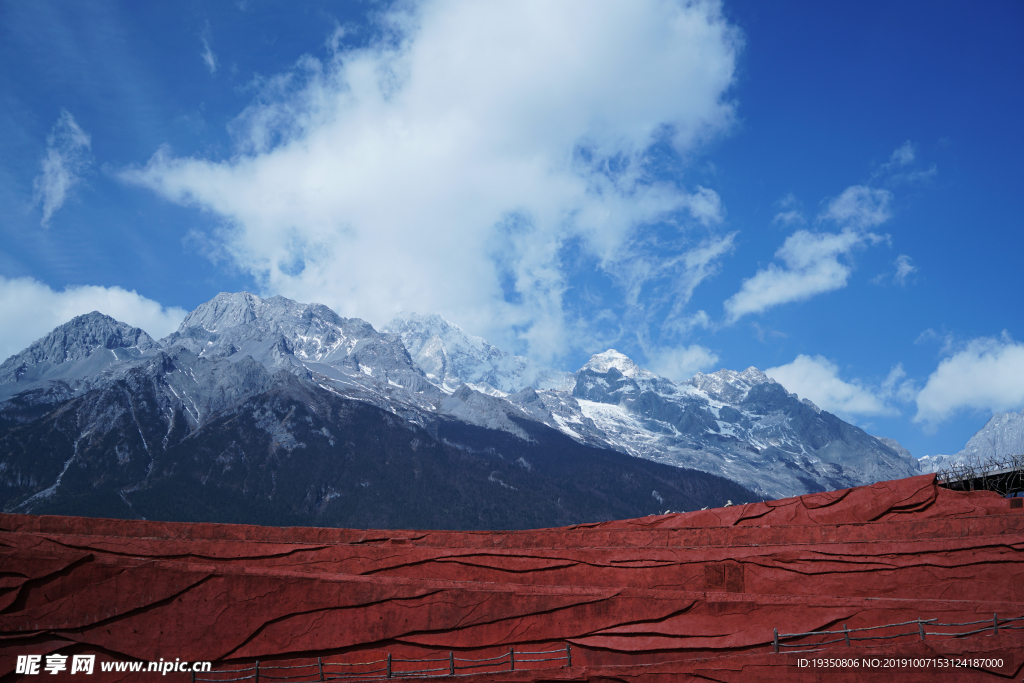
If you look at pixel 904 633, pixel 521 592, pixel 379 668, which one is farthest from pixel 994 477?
pixel 379 668

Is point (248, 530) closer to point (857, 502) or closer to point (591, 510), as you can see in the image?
point (857, 502)

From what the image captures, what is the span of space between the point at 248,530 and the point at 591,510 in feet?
602

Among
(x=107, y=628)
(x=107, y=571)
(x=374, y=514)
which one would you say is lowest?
(x=107, y=628)

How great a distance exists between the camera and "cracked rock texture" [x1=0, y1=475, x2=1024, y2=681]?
762 inches

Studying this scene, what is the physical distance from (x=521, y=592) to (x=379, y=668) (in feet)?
15.2

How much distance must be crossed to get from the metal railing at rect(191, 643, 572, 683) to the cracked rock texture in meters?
0.27

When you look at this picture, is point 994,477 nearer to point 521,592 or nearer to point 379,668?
point 521,592

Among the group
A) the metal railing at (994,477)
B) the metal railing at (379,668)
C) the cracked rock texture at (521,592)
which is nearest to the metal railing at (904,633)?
the cracked rock texture at (521,592)

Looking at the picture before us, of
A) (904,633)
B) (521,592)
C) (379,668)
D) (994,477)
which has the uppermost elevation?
(994,477)

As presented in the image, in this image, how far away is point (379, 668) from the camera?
19891 millimetres

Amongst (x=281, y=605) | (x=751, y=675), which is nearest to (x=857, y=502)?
(x=751, y=675)

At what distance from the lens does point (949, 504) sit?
76.4ft

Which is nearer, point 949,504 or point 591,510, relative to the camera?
point 949,504

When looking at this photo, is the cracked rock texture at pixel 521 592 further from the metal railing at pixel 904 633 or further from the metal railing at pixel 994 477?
the metal railing at pixel 994 477
